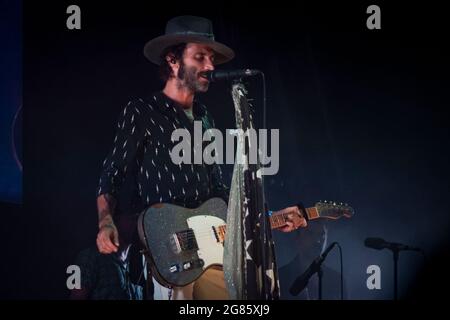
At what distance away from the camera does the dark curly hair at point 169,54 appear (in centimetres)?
307

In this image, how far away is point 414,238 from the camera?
356 centimetres

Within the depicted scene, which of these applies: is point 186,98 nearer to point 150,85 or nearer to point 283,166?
point 150,85

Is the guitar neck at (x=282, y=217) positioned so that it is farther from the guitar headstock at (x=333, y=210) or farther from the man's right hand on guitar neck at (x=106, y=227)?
the man's right hand on guitar neck at (x=106, y=227)

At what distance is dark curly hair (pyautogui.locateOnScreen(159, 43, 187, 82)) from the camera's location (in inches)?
121

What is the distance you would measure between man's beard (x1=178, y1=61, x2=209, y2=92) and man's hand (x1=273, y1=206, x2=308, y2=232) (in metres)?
0.88

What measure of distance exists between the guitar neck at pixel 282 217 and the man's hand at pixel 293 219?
0.02m

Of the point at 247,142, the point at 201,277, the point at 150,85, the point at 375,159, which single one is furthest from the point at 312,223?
the point at 247,142

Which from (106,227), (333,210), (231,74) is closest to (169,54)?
(106,227)

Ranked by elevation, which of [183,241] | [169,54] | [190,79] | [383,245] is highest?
[169,54]

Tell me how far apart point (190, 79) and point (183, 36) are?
25 cm

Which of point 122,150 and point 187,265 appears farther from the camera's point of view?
point 122,150

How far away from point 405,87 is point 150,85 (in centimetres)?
179

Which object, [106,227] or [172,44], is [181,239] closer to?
[106,227]

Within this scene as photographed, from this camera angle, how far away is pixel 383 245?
11.2 feet
